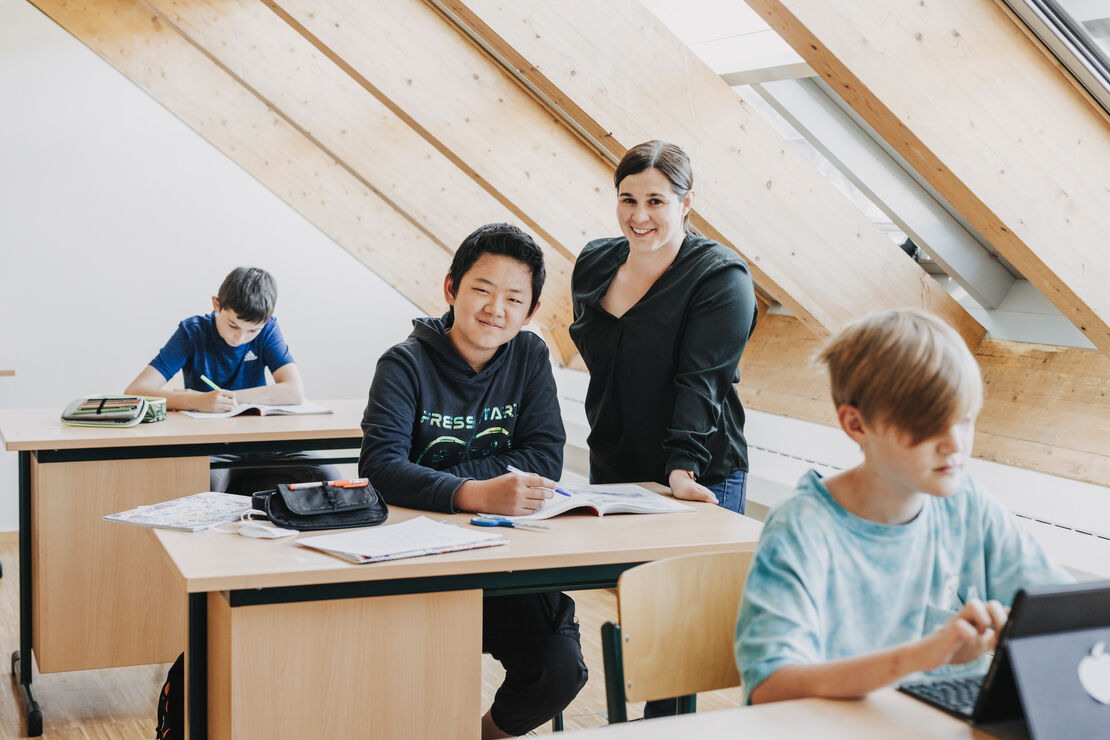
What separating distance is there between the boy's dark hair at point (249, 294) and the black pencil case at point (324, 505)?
160 centimetres

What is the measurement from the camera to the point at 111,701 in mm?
3160

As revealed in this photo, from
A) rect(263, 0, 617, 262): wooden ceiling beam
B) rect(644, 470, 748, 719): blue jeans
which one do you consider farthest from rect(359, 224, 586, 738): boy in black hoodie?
rect(263, 0, 617, 262): wooden ceiling beam

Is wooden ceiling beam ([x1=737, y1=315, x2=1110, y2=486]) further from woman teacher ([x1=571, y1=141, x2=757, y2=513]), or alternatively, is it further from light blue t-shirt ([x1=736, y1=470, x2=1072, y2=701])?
light blue t-shirt ([x1=736, y1=470, x2=1072, y2=701])

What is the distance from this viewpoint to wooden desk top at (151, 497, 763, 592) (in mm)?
1678

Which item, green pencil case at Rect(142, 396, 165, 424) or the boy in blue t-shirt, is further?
green pencil case at Rect(142, 396, 165, 424)

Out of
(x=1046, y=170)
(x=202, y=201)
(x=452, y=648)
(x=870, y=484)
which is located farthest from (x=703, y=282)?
(x=202, y=201)

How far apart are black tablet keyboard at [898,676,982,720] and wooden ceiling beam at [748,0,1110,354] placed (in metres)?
1.41

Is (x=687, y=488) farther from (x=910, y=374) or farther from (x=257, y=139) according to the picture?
(x=257, y=139)

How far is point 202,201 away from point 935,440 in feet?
15.9

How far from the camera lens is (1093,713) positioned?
101cm

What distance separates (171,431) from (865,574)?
7.39ft

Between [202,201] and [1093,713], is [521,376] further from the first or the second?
[202,201]

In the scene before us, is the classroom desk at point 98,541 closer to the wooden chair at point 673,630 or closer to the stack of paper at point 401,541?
the stack of paper at point 401,541

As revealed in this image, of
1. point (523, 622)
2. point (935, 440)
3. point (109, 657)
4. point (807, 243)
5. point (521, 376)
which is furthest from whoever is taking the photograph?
point (807, 243)
